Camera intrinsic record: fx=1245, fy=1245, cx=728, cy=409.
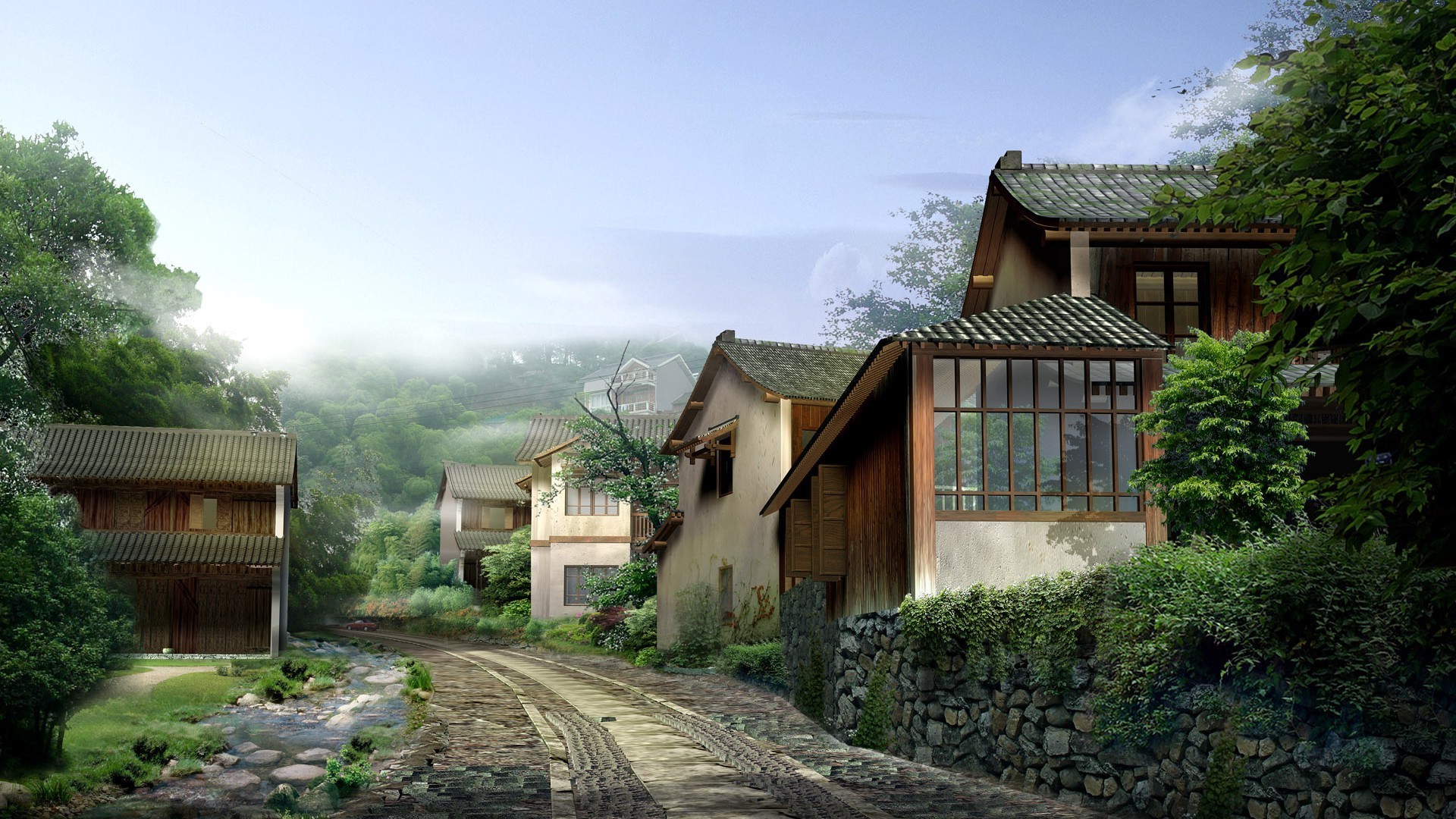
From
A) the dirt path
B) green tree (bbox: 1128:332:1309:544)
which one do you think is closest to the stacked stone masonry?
green tree (bbox: 1128:332:1309:544)

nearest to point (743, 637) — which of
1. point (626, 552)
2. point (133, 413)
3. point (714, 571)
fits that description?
point (714, 571)

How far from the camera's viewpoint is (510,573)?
50.2m

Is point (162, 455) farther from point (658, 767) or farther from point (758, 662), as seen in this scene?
point (658, 767)

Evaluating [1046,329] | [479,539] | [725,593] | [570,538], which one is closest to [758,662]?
[725,593]

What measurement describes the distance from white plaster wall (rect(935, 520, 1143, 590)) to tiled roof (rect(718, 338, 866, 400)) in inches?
500

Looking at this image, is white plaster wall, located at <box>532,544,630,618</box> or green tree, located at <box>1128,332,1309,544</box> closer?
green tree, located at <box>1128,332,1309,544</box>

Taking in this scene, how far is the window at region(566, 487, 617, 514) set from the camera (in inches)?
1885

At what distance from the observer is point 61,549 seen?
20.4 metres

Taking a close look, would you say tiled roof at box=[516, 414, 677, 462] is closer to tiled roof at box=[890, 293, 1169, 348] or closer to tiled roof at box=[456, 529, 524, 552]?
tiled roof at box=[456, 529, 524, 552]

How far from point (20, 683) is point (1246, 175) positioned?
1720 cm

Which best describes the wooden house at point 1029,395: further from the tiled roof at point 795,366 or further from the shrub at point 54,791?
the shrub at point 54,791

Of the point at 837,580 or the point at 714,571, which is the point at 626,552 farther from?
the point at 837,580

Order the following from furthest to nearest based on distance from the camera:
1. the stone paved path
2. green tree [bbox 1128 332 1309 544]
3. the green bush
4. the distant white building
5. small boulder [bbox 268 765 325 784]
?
the distant white building → the green bush → small boulder [bbox 268 765 325 784] → green tree [bbox 1128 332 1309 544] → the stone paved path

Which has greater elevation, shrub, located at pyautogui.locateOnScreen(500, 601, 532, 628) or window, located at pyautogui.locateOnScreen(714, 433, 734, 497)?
window, located at pyautogui.locateOnScreen(714, 433, 734, 497)
